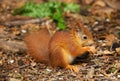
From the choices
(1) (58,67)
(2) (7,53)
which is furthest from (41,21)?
(1) (58,67)

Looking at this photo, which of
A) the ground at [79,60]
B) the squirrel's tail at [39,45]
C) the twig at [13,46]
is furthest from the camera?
the twig at [13,46]

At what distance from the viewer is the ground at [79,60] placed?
180 inches

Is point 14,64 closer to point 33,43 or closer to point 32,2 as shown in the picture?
point 33,43

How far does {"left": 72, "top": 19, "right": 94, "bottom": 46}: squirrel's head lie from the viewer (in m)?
4.64

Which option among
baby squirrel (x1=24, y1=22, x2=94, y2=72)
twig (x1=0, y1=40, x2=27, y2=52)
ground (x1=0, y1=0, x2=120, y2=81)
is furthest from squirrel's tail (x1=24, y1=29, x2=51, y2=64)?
twig (x1=0, y1=40, x2=27, y2=52)

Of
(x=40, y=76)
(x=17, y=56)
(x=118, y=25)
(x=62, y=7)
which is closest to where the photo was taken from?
(x=40, y=76)

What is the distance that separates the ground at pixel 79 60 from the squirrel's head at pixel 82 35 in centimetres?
32

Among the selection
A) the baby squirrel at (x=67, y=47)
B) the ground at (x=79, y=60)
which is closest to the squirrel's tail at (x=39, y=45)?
the baby squirrel at (x=67, y=47)

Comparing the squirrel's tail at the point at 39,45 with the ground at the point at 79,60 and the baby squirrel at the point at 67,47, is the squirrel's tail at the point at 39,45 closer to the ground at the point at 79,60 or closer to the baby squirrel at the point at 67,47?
the baby squirrel at the point at 67,47

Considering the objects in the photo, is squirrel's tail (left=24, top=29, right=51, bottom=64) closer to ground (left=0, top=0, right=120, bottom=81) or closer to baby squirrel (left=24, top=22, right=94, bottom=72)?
baby squirrel (left=24, top=22, right=94, bottom=72)

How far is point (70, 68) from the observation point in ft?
15.2

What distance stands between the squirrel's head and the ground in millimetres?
323

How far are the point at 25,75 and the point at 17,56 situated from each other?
645 mm

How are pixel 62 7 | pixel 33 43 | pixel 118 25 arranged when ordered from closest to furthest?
1. pixel 33 43
2. pixel 118 25
3. pixel 62 7
